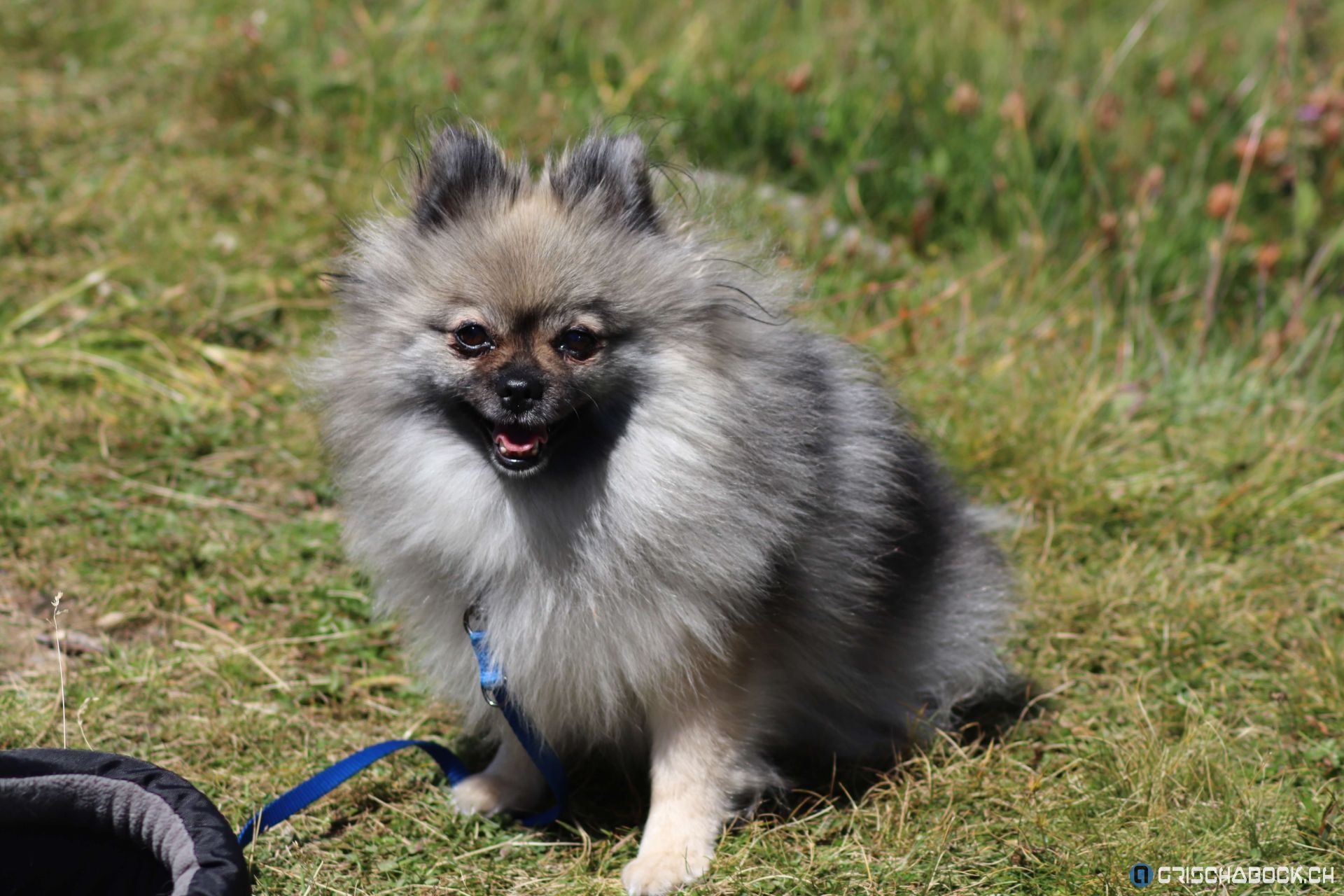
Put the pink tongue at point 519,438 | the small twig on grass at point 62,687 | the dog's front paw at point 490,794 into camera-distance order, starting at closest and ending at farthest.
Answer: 1. the pink tongue at point 519,438
2. the small twig on grass at point 62,687
3. the dog's front paw at point 490,794

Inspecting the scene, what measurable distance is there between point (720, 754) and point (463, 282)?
4.08ft

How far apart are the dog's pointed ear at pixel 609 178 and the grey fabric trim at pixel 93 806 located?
1.51m

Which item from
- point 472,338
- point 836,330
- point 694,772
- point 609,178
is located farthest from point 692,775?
point 836,330

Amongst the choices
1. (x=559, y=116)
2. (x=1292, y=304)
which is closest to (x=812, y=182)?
(x=559, y=116)

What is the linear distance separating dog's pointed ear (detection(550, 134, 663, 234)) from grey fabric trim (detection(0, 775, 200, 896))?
1510 millimetres

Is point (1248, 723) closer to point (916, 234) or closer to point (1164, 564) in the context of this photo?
point (1164, 564)

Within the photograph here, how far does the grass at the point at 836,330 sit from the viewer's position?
291 cm

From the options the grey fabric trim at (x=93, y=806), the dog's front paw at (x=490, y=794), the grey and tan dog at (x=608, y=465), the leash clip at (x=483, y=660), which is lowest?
the dog's front paw at (x=490, y=794)

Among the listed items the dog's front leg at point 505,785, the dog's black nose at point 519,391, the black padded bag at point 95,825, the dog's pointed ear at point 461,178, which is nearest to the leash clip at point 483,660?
the dog's front leg at point 505,785

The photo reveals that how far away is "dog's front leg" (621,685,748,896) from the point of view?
2.73 meters

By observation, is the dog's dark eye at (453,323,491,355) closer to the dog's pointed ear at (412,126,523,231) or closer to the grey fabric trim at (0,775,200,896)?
the dog's pointed ear at (412,126,523,231)

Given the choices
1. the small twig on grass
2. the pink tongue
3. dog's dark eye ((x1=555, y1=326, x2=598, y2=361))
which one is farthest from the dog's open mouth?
the small twig on grass

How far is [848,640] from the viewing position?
2.95 meters

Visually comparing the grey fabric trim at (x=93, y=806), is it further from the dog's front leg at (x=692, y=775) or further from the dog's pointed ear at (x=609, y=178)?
the dog's pointed ear at (x=609, y=178)
